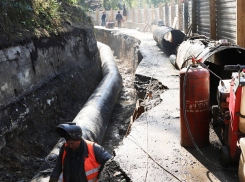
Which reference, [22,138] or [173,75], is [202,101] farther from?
[173,75]

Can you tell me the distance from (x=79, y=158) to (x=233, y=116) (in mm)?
1902

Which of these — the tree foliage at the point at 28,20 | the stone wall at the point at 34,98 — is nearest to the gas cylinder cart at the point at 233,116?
the stone wall at the point at 34,98

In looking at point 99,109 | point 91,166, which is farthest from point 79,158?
point 99,109

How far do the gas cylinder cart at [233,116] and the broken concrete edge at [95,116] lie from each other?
2.54 m

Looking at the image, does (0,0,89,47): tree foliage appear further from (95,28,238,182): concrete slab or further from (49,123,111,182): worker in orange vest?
(49,123,111,182): worker in orange vest

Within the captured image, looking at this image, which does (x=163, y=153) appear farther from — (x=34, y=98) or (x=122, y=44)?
(x=122, y=44)

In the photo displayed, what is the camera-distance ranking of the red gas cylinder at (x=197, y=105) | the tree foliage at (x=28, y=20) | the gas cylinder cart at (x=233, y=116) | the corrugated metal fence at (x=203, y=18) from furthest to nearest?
1. the corrugated metal fence at (x=203, y=18)
2. the tree foliage at (x=28, y=20)
3. the red gas cylinder at (x=197, y=105)
4. the gas cylinder cart at (x=233, y=116)

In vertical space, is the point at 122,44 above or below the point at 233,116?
above

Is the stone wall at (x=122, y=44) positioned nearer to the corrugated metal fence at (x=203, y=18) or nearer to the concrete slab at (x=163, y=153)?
the corrugated metal fence at (x=203, y=18)

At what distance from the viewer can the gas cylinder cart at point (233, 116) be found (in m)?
3.37

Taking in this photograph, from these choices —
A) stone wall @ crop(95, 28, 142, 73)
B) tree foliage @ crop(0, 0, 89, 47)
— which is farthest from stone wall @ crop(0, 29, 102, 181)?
stone wall @ crop(95, 28, 142, 73)

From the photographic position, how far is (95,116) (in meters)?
6.57

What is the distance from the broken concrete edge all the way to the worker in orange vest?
1072mm

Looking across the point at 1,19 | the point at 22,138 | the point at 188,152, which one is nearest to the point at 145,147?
the point at 188,152
